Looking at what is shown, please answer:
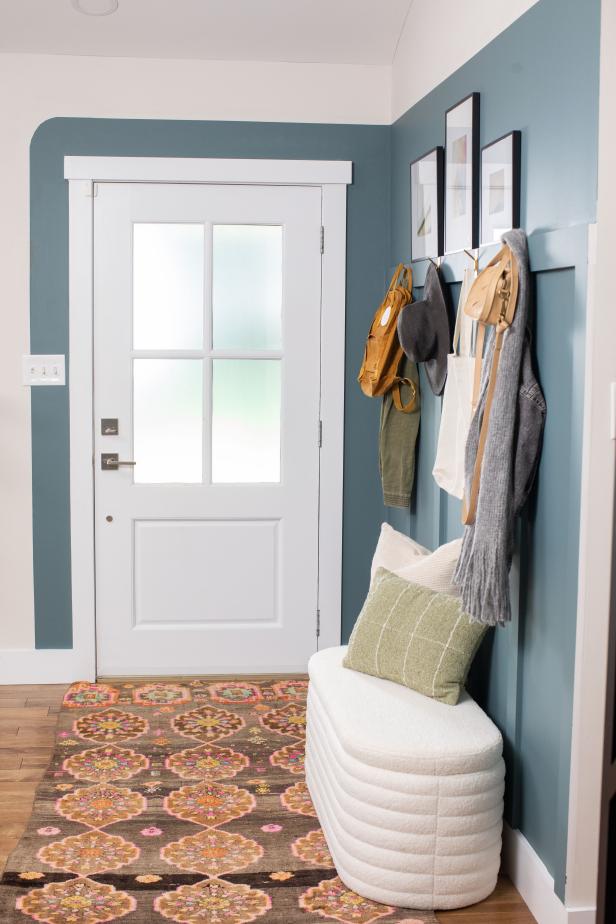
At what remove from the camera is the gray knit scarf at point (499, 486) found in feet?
7.41

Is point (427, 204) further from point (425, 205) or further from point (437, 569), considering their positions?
point (437, 569)

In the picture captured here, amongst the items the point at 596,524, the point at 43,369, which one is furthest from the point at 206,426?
the point at 596,524

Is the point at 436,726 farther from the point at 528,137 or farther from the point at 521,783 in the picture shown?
the point at 528,137

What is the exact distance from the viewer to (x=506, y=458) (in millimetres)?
2260

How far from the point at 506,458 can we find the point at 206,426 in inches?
76.2

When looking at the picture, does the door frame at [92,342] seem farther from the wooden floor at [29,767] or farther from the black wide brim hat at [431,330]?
the black wide brim hat at [431,330]

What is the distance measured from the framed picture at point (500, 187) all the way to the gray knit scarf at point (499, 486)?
18 cm

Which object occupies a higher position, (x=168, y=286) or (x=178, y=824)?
(x=168, y=286)

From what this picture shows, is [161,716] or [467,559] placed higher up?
[467,559]

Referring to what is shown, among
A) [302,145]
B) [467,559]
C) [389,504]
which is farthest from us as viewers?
[302,145]

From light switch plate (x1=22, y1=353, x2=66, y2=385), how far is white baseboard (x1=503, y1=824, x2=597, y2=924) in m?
2.37

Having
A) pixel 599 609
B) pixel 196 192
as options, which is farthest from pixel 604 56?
pixel 196 192

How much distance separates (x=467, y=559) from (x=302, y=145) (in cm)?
219

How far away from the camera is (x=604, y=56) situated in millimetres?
1982
